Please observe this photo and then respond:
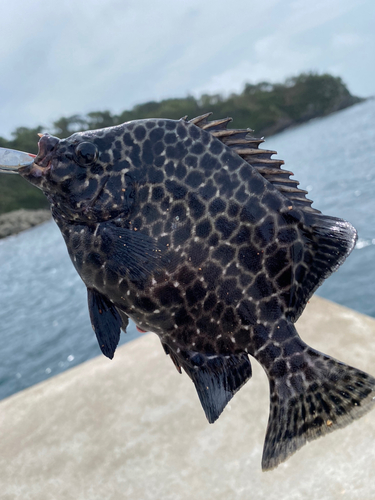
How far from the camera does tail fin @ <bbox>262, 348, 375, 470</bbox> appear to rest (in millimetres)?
1674

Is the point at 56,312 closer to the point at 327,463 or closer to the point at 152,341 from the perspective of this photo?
A: the point at 152,341

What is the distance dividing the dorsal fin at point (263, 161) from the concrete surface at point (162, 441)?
367cm

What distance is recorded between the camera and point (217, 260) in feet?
5.61

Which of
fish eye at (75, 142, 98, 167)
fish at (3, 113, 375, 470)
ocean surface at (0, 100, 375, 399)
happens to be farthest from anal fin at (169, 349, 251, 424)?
ocean surface at (0, 100, 375, 399)

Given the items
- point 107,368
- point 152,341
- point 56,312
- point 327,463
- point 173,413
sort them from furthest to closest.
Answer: point 56,312 → point 152,341 → point 107,368 → point 173,413 → point 327,463

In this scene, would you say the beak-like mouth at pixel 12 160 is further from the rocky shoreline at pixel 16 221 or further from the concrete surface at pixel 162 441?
the rocky shoreline at pixel 16 221

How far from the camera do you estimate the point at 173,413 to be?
229 inches

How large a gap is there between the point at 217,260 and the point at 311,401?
68cm

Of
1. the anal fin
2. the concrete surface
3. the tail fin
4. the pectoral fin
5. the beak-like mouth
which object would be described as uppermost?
the beak-like mouth

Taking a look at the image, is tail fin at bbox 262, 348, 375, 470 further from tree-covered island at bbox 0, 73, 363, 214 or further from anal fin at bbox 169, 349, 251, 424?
tree-covered island at bbox 0, 73, 363, 214

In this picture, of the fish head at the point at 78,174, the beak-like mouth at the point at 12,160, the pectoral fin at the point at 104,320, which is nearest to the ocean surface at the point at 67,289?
the pectoral fin at the point at 104,320

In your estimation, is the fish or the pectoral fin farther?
the pectoral fin

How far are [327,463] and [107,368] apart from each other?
159 inches

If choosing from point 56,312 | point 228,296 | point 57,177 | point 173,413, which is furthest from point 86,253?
point 56,312
